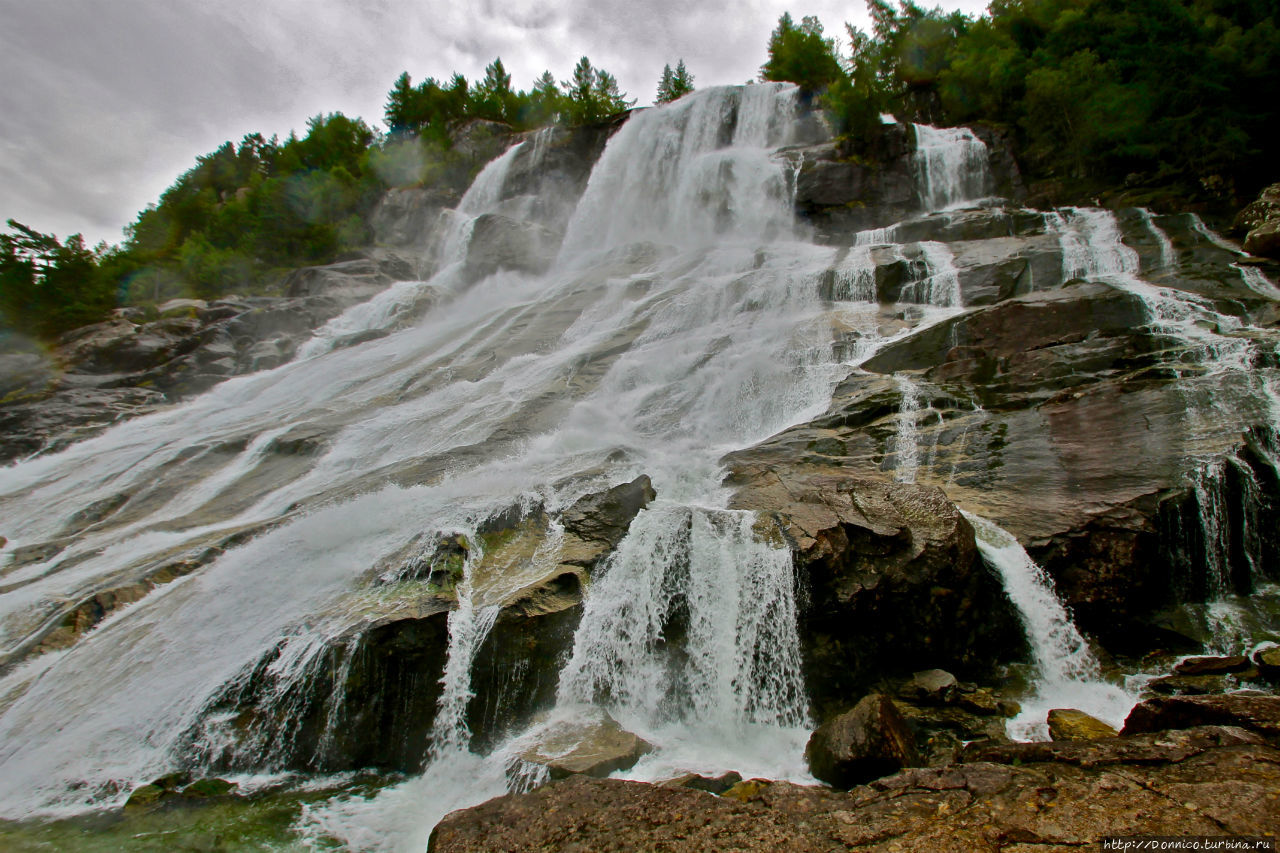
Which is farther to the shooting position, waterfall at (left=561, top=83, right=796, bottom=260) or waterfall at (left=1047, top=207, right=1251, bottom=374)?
waterfall at (left=561, top=83, right=796, bottom=260)

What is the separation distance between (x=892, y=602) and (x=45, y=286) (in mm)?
32467

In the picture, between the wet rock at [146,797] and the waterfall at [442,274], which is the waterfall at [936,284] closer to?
the wet rock at [146,797]

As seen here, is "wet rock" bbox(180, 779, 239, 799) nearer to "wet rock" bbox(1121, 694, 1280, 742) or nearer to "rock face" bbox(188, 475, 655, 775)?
"rock face" bbox(188, 475, 655, 775)

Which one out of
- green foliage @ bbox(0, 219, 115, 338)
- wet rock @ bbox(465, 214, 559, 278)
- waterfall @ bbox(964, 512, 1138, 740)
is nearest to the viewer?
waterfall @ bbox(964, 512, 1138, 740)

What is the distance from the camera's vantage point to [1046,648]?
26.5 ft

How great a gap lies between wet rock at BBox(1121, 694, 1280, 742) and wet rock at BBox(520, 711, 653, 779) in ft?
15.5

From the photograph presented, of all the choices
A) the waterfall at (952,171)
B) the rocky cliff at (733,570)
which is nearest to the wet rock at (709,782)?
the rocky cliff at (733,570)

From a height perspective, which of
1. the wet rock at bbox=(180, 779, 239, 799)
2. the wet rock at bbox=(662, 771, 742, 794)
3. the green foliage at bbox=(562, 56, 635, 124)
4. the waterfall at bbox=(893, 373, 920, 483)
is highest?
the green foliage at bbox=(562, 56, 635, 124)

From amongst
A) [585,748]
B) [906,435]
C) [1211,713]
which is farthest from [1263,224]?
[585,748]

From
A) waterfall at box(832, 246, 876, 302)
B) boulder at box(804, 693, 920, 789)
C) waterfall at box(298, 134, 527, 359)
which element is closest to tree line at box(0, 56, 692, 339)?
waterfall at box(298, 134, 527, 359)

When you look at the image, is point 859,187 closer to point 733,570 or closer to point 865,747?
point 733,570

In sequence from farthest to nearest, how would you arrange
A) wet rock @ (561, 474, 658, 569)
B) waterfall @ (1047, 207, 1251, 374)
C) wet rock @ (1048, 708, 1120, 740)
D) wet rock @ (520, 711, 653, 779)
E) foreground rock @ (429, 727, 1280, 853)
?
waterfall @ (1047, 207, 1251, 374) → wet rock @ (561, 474, 658, 569) → wet rock @ (1048, 708, 1120, 740) → wet rock @ (520, 711, 653, 779) → foreground rock @ (429, 727, 1280, 853)

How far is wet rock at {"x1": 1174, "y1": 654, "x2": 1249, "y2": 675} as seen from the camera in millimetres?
6973

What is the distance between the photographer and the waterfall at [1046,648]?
708 cm
